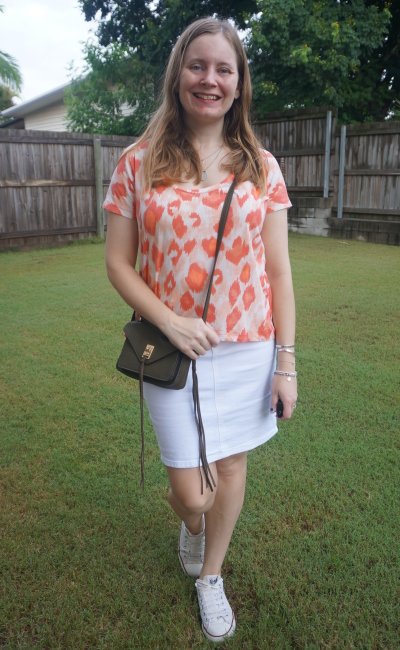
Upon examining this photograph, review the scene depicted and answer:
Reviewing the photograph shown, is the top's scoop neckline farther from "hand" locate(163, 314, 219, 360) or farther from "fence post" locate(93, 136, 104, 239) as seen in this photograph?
"fence post" locate(93, 136, 104, 239)

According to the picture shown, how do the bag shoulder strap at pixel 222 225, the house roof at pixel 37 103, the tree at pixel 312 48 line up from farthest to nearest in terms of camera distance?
the house roof at pixel 37 103
the tree at pixel 312 48
the bag shoulder strap at pixel 222 225

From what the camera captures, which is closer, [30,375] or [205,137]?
[205,137]

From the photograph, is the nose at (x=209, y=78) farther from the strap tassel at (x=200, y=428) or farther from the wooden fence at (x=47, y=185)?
the wooden fence at (x=47, y=185)

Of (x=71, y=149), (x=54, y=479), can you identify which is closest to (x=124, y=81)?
(x=71, y=149)

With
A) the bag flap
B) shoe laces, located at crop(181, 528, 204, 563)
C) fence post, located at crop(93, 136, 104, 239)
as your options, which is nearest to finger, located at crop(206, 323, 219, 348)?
the bag flap

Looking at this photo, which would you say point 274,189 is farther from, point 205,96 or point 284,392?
point 284,392

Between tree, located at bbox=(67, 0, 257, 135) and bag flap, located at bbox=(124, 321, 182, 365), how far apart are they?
1410cm

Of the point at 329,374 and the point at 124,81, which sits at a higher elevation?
the point at 124,81

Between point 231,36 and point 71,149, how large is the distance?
9.96m

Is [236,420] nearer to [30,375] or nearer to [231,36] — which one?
[231,36]

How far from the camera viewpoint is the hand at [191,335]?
163 centimetres

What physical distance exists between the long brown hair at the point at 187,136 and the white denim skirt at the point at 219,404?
0.54m

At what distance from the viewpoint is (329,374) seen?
4.04 metres

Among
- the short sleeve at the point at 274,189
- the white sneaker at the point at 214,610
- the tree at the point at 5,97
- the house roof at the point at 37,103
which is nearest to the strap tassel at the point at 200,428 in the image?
the white sneaker at the point at 214,610
